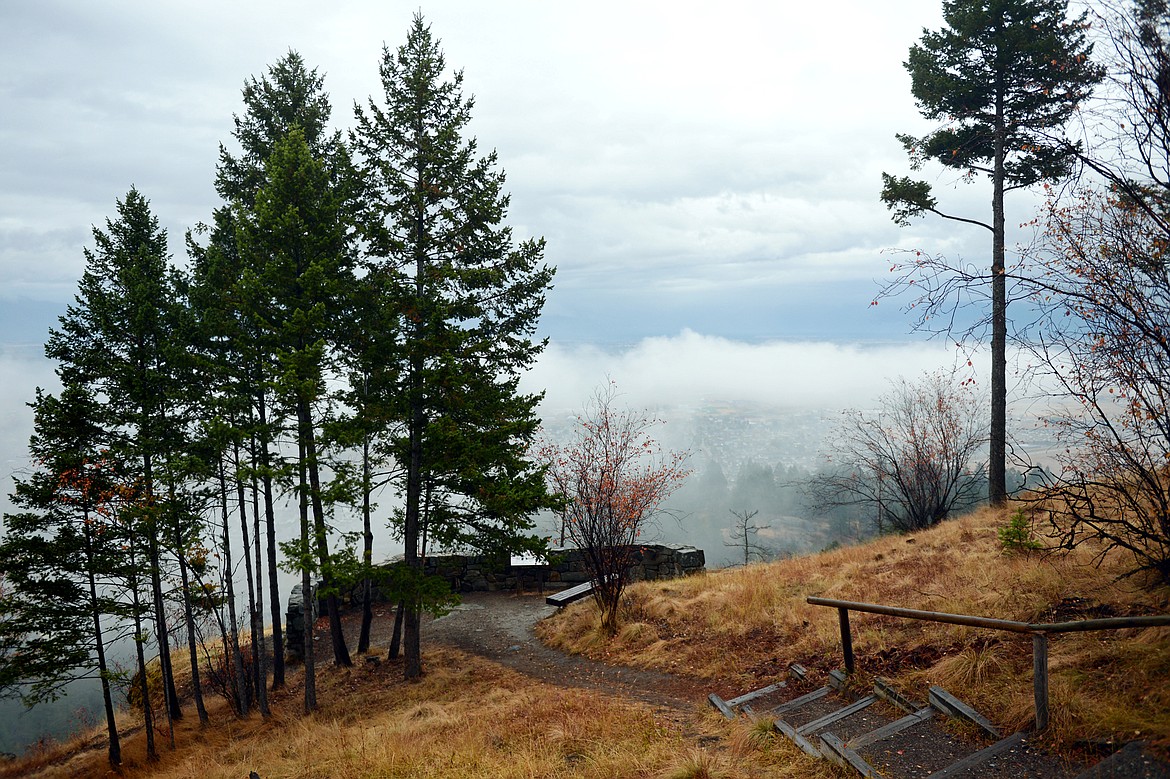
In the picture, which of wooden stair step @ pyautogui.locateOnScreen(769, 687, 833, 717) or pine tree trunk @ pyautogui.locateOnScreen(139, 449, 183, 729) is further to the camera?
pine tree trunk @ pyautogui.locateOnScreen(139, 449, 183, 729)

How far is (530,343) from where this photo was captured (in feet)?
42.7

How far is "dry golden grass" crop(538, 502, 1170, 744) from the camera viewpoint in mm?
5277

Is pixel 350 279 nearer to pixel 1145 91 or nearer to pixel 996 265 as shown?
pixel 1145 91

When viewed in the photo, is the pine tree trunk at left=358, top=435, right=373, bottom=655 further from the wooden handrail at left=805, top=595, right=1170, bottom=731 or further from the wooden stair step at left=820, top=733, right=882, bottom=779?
the wooden handrail at left=805, top=595, right=1170, bottom=731

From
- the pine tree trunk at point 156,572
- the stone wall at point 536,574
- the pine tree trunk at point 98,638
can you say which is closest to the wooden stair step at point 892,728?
the stone wall at point 536,574

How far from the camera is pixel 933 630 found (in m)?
7.88

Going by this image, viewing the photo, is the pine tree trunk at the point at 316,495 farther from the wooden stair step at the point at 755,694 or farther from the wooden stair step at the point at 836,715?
the wooden stair step at the point at 836,715

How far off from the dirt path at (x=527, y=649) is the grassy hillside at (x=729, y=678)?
0.40 m

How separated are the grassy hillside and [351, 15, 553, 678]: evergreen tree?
273 centimetres

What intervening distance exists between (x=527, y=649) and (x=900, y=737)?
9.87 m

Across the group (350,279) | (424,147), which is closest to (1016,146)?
(424,147)

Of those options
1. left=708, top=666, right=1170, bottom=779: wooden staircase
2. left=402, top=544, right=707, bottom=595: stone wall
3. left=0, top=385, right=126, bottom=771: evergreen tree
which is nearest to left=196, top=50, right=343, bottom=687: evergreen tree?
left=0, top=385, right=126, bottom=771: evergreen tree

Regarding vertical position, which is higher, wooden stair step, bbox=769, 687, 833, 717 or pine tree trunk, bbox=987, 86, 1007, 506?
pine tree trunk, bbox=987, 86, 1007, 506

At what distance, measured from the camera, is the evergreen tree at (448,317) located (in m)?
12.1
